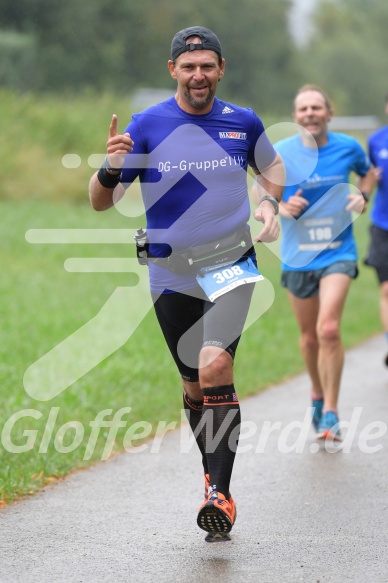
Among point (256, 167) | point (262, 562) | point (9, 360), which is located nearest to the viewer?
point (262, 562)

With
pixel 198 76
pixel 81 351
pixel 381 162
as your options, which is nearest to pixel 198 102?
pixel 198 76

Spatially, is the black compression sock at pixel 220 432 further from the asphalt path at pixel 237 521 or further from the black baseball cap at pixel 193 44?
the black baseball cap at pixel 193 44

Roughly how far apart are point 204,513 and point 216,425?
1.38ft

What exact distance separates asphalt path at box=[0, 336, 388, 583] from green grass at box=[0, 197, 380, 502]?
41 cm

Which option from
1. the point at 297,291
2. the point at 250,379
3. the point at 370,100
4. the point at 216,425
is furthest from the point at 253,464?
the point at 370,100

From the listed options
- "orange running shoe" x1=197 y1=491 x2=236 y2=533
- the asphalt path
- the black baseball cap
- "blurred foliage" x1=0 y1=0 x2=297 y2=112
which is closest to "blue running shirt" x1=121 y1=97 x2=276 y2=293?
the black baseball cap

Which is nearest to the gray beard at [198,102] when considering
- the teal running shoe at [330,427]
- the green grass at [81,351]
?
the green grass at [81,351]

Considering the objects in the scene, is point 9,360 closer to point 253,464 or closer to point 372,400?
point 372,400

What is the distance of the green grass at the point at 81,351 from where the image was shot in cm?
762

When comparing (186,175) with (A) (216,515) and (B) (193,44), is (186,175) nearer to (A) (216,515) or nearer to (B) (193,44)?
(B) (193,44)

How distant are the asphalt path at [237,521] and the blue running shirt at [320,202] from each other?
1.33m

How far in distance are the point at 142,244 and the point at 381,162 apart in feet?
18.1

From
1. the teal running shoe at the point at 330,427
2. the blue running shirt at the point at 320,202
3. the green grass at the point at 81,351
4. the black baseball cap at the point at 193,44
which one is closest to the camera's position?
the black baseball cap at the point at 193,44

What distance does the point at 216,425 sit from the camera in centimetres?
512
